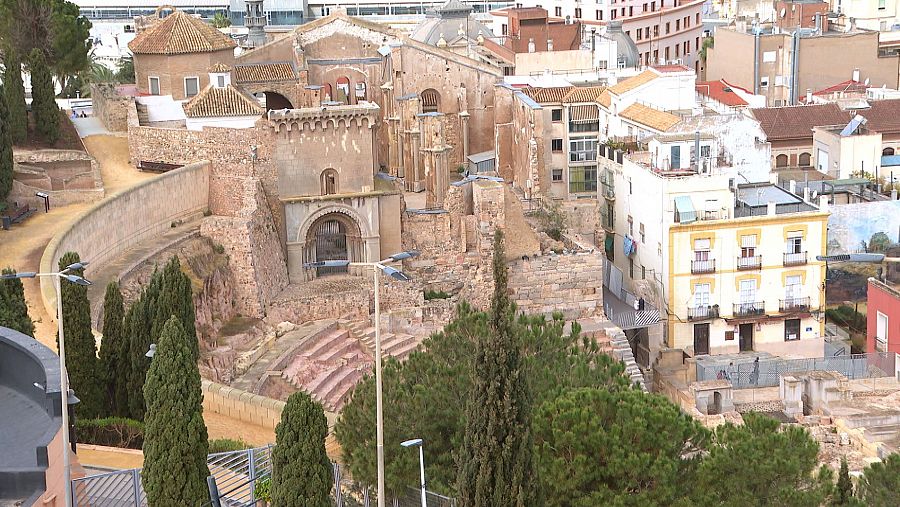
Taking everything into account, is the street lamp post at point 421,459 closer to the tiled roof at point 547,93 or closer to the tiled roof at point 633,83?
the tiled roof at point 633,83

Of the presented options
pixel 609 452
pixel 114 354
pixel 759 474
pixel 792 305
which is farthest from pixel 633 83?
pixel 609 452

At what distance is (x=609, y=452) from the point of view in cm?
2881

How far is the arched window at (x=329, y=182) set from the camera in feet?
162

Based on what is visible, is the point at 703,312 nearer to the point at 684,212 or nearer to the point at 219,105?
the point at 684,212

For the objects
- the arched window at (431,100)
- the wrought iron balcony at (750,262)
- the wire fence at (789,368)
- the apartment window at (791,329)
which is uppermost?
the arched window at (431,100)

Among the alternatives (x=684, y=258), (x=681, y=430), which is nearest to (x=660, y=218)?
(x=684, y=258)

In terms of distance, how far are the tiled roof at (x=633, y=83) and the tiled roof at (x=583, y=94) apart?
142 cm

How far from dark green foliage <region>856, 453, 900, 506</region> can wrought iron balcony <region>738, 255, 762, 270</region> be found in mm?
20076

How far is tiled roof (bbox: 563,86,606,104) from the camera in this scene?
60.2m

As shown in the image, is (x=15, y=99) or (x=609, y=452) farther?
(x=15, y=99)

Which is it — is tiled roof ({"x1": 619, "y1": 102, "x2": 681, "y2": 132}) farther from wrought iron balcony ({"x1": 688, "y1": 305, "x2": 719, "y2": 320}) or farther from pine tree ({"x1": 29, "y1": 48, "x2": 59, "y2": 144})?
pine tree ({"x1": 29, "y1": 48, "x2": 59, "y2": 144})

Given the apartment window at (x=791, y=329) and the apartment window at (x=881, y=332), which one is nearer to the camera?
the apartment window at (x=881, y=332)

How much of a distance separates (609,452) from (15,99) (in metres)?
27.4

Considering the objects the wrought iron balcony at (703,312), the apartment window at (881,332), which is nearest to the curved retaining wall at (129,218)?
the wrought iron balcony at (703,312)
